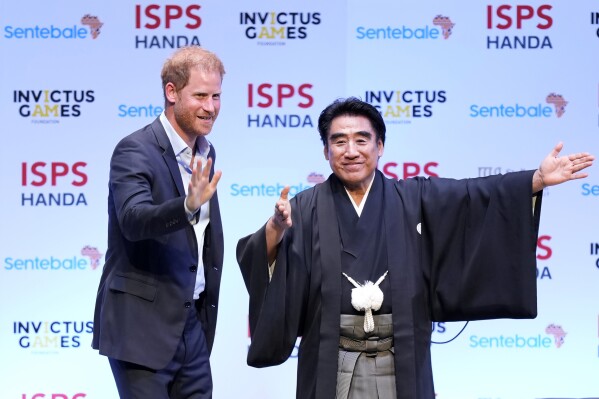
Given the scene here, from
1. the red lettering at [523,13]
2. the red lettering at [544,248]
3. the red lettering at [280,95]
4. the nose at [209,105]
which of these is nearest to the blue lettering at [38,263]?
the red lettering at [280,95]

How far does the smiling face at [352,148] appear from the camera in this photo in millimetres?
3100

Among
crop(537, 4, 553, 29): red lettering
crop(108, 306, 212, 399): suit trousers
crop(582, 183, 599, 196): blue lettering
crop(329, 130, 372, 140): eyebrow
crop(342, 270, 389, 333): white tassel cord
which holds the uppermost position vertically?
crop(537, 4, 553, 29): red lettering

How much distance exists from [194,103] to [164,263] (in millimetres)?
561

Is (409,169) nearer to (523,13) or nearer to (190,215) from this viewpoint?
(523,13)

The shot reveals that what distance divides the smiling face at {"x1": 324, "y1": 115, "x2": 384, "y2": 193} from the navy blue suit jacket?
22.2 inches

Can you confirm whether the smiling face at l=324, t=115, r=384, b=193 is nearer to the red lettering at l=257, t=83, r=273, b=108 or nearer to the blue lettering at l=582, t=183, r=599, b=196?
the red lettering at l=257, t=83, r=273, b=108

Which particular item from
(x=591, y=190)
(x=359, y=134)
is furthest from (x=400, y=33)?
(x=359, y=134)

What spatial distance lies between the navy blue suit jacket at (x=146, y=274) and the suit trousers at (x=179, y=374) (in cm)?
6

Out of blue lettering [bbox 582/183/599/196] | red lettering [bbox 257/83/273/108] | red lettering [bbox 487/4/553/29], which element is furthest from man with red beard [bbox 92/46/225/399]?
blue lettering [bbox 582/183/599/196]

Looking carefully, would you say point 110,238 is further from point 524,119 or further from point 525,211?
point 524,119

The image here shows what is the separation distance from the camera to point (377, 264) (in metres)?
3.02

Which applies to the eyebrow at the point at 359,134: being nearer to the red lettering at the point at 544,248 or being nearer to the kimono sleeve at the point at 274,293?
the kimono sleeve at the point at 274,293

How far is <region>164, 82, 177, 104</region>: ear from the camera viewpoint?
3.06 m

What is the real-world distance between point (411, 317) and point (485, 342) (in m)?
1.80
